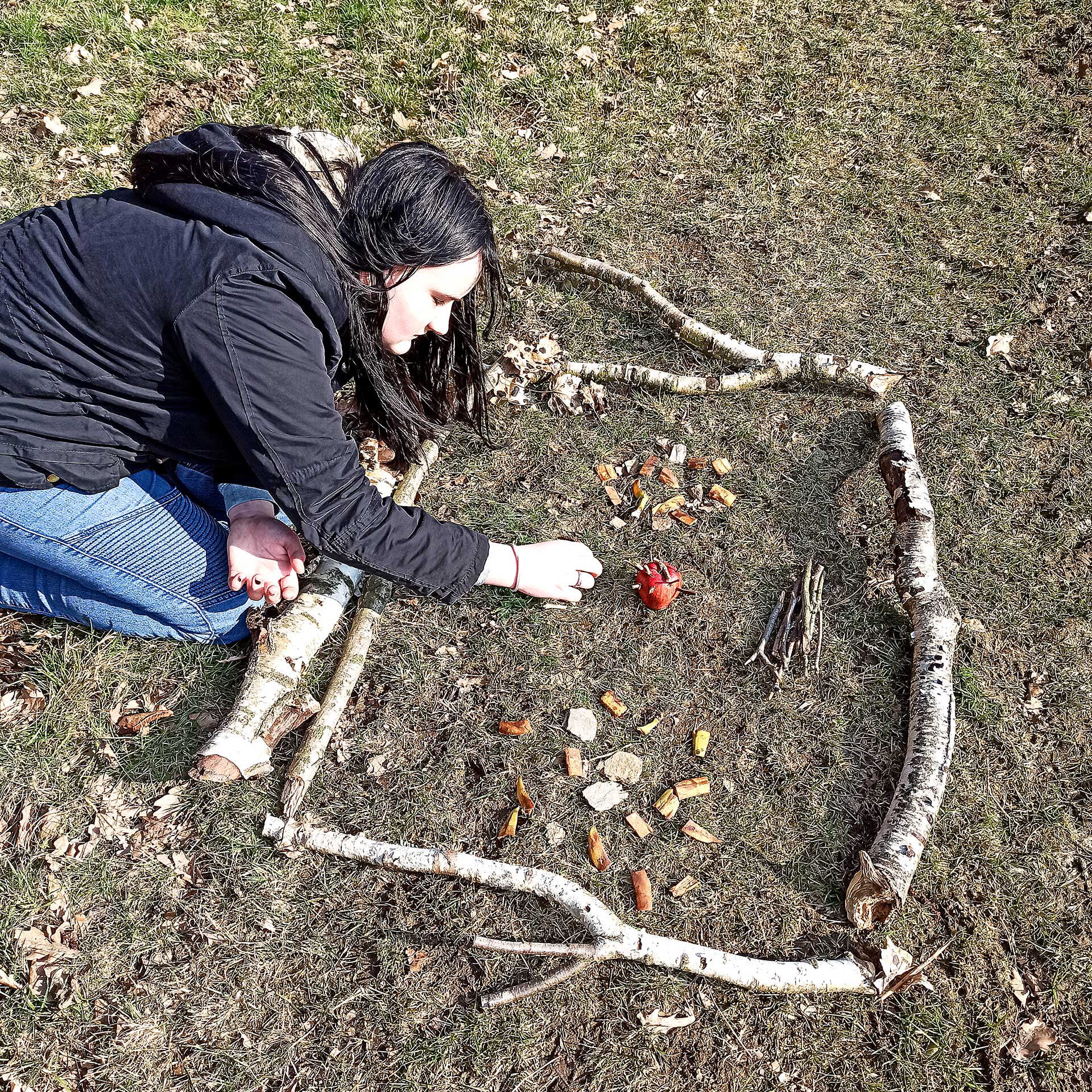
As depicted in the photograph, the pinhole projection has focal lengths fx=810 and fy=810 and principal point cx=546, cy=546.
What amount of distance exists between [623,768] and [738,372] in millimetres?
2175

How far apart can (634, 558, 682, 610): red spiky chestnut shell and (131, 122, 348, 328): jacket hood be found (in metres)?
1.65

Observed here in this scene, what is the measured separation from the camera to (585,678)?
3375 mm

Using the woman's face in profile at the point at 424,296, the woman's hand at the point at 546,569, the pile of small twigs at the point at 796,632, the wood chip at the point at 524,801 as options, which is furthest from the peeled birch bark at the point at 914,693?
the woman's face in profile at the point at 424,296

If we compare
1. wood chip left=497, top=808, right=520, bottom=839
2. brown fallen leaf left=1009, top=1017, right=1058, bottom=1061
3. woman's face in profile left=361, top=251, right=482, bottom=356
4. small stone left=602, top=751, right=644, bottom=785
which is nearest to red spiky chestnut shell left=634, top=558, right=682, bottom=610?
small stone left=602, top=751, right=644, bottom=785

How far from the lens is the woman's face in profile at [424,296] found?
2623 mm

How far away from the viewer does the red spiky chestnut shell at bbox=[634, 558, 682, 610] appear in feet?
11.2

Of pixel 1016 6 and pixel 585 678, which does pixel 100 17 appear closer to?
pixel 585 678

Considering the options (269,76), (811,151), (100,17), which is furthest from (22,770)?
(811,151)

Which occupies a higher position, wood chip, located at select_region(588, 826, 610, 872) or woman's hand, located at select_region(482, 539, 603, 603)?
woman's hand, located at select_region(482, 539, 603, 603)

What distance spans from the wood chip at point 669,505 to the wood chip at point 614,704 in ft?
3.12

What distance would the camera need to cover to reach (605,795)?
310 cm

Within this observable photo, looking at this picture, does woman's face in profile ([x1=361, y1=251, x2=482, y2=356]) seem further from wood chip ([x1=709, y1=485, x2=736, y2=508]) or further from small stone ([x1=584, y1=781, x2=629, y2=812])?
small stone ([x1=584, y1=781, x2=629, y2=812])

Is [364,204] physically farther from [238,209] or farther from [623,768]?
[623,768]

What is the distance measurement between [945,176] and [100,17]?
5.55m
